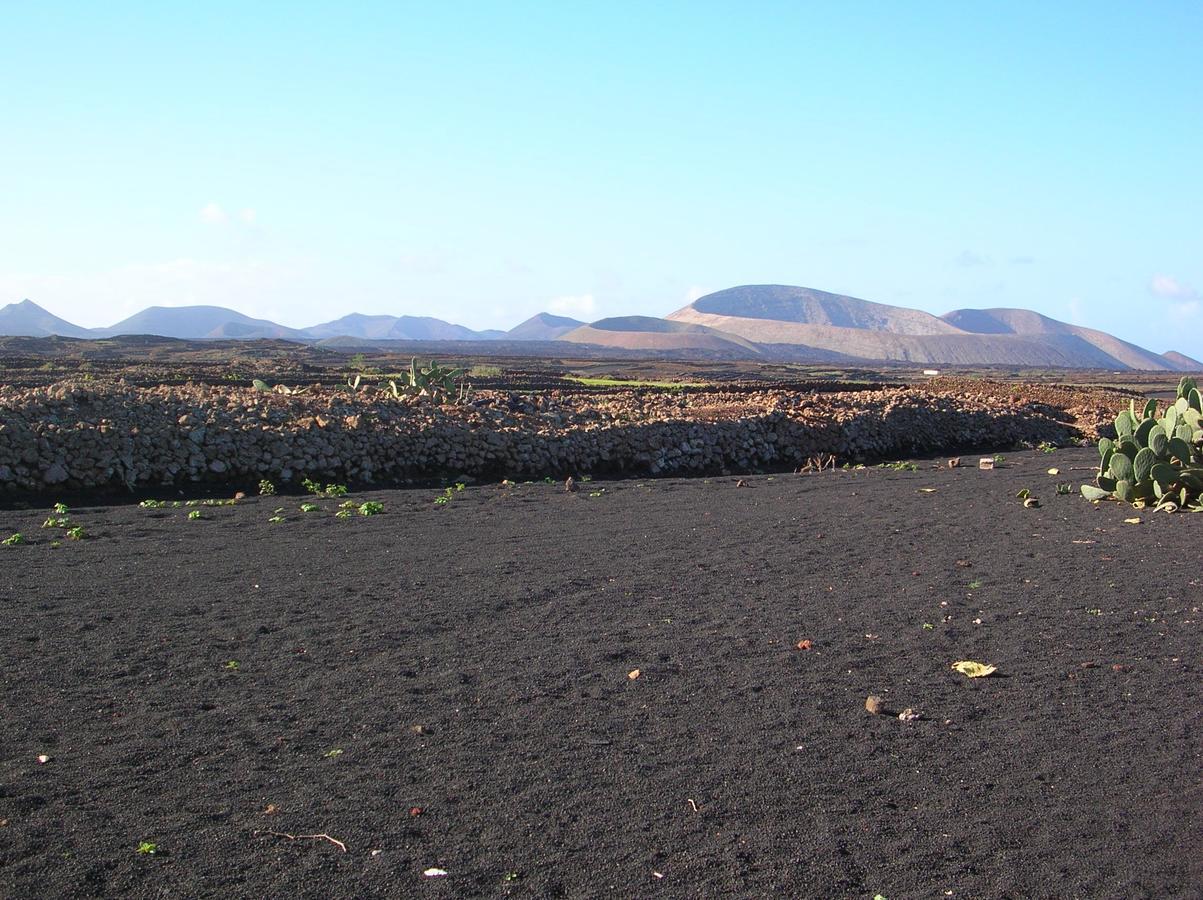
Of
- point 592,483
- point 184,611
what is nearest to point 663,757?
point 184,611

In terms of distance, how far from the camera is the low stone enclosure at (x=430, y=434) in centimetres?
1401

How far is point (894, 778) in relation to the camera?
4836 millimetres

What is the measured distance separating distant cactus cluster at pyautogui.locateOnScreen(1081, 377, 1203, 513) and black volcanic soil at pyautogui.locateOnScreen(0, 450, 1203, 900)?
8.24ft

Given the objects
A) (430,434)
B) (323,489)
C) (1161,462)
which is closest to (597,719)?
(323,489)

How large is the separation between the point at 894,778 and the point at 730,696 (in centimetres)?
126

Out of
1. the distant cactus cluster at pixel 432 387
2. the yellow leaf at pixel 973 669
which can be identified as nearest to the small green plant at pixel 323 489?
the distant cactus cluster at pixel 432 387

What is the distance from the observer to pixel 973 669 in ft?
20.9

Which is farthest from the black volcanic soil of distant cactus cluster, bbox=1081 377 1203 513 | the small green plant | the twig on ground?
the small green plant

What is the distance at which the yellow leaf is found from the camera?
6.31 m

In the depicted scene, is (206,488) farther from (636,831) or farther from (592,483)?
(636,831)

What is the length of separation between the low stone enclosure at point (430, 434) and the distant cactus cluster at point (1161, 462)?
6792mm

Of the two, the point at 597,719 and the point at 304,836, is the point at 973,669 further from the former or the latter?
the point at 304,836

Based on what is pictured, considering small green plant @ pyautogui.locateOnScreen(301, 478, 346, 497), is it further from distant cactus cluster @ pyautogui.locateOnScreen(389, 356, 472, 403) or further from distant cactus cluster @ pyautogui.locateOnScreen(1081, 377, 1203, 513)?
distant cactus cluster @ pyautogui.locateOnScreen(1081, 377, 1203, 513)

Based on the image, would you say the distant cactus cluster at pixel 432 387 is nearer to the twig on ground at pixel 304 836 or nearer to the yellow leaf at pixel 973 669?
the yellow leaf at pixel 973 669
